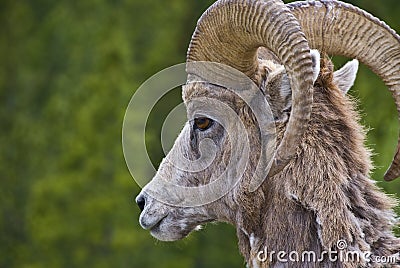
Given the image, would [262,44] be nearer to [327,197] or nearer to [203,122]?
[203,122]

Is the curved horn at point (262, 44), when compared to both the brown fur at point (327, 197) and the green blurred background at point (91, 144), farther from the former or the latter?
the green blurred background at point (91, 144)

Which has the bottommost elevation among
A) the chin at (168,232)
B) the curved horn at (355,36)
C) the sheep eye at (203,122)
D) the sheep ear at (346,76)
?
the chin at (168,232)

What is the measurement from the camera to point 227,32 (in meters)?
6.41

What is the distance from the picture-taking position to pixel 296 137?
5711mm

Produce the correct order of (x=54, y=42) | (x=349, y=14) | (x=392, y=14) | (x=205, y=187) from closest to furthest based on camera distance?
(x=349, y=14)
(x=205, y=187)
(x=392, y=14)
(x=54, y=42)

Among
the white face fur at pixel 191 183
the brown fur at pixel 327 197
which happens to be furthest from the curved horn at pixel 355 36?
the white face fur at pixel 191 183

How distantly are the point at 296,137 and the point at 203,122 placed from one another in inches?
45.7

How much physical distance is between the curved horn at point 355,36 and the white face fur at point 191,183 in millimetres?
382

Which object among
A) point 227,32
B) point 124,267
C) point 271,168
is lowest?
point 124,267

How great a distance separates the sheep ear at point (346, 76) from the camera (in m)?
6.95

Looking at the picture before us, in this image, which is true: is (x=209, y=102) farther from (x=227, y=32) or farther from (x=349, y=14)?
(x=349, y=14)

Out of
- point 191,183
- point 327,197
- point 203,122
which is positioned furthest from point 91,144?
point 327,197

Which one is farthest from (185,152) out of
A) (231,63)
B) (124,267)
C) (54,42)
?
(54,42)

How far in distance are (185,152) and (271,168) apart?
108 cm
